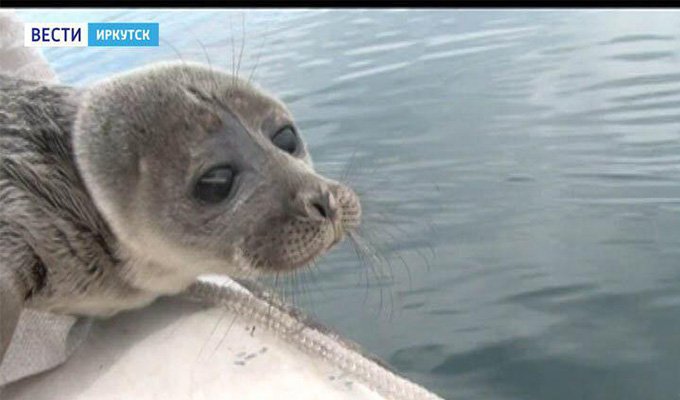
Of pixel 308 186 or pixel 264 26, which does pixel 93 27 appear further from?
pixel 264 26

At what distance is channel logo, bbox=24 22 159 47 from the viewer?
3.76 meters

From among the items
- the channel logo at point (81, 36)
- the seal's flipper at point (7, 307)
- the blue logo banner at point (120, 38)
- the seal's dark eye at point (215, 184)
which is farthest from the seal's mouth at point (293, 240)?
the blue logo banner at point (120, 38)

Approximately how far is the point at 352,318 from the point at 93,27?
290cm

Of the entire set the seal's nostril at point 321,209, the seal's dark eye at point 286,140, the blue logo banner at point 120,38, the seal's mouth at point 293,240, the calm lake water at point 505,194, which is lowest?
the calm lake water at point 505,194

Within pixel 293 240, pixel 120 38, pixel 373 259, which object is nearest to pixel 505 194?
pixel 373 259

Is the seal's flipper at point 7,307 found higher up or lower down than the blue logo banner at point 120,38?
higher up

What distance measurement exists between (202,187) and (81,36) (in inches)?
109

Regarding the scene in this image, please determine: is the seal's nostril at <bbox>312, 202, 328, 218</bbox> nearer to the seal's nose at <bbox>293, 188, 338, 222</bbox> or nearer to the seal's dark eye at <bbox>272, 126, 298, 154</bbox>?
the seal's nose at <bbox>293, 188, 338, 222</bbox>

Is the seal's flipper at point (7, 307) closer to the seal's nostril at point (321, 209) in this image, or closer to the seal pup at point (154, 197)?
the seal pup at point (154, 197)

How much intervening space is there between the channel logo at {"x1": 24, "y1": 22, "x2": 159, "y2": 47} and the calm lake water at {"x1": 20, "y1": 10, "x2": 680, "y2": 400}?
0.58m

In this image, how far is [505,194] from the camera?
4875 millimetres

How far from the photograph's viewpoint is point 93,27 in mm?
5543

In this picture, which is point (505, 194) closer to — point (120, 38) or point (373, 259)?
point (373, 259)

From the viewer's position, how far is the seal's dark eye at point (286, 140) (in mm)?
2646
